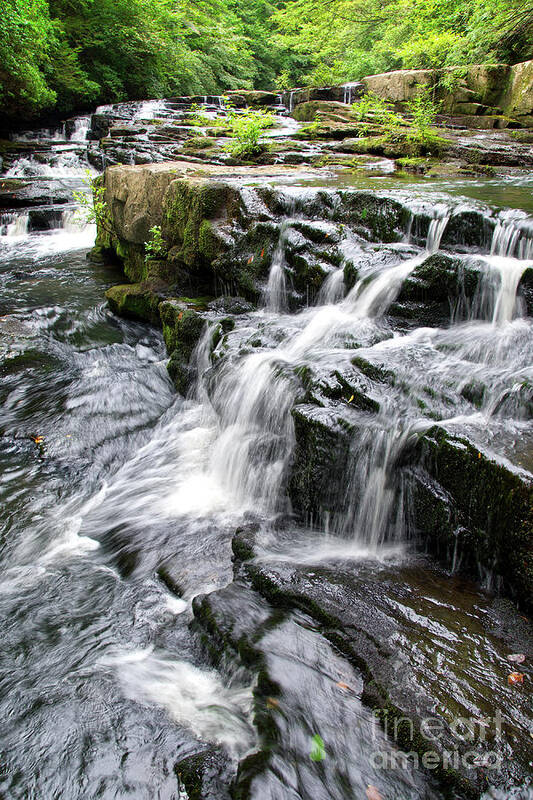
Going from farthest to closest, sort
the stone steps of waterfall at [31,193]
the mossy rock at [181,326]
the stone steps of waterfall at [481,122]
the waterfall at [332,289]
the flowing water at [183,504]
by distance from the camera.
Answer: the stone steps of waterfall at [31,193], the stone steps of waterfall at [481,122], the mossy rock at [181,326], the waterfall at [332,289], the flowing water at [183,504]

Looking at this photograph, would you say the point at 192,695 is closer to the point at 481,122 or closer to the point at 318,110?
the point at 481,122

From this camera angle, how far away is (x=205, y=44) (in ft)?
89.7

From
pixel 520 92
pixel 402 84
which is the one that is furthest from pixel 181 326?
pixel 402 84

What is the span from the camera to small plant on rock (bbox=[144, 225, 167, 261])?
7.18 meters

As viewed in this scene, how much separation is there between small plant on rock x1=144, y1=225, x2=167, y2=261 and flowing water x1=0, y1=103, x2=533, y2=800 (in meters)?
1.38

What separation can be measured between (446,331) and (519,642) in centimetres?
301

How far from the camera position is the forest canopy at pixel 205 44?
14.0 meters

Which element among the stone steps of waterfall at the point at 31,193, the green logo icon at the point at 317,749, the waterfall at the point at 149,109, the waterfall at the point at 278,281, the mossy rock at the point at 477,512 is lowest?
the green logo icon at the point at 317,749

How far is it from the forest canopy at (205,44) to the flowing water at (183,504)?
40.6 feet

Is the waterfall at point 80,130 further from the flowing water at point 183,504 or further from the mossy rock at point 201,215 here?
the flowing water at point 183,504

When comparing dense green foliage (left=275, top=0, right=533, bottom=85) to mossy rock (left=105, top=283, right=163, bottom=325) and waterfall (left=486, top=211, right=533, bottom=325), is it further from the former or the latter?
mossy rock (left=105, top=283, right=163, bottom=325)

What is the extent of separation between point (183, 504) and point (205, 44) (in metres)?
Answer: 32.1

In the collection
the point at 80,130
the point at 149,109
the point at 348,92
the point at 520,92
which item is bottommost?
the point at 80,130

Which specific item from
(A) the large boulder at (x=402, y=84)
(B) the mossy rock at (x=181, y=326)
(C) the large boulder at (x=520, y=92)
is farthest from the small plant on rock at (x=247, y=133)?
(A) the large boulder at (x=402, y=84)
